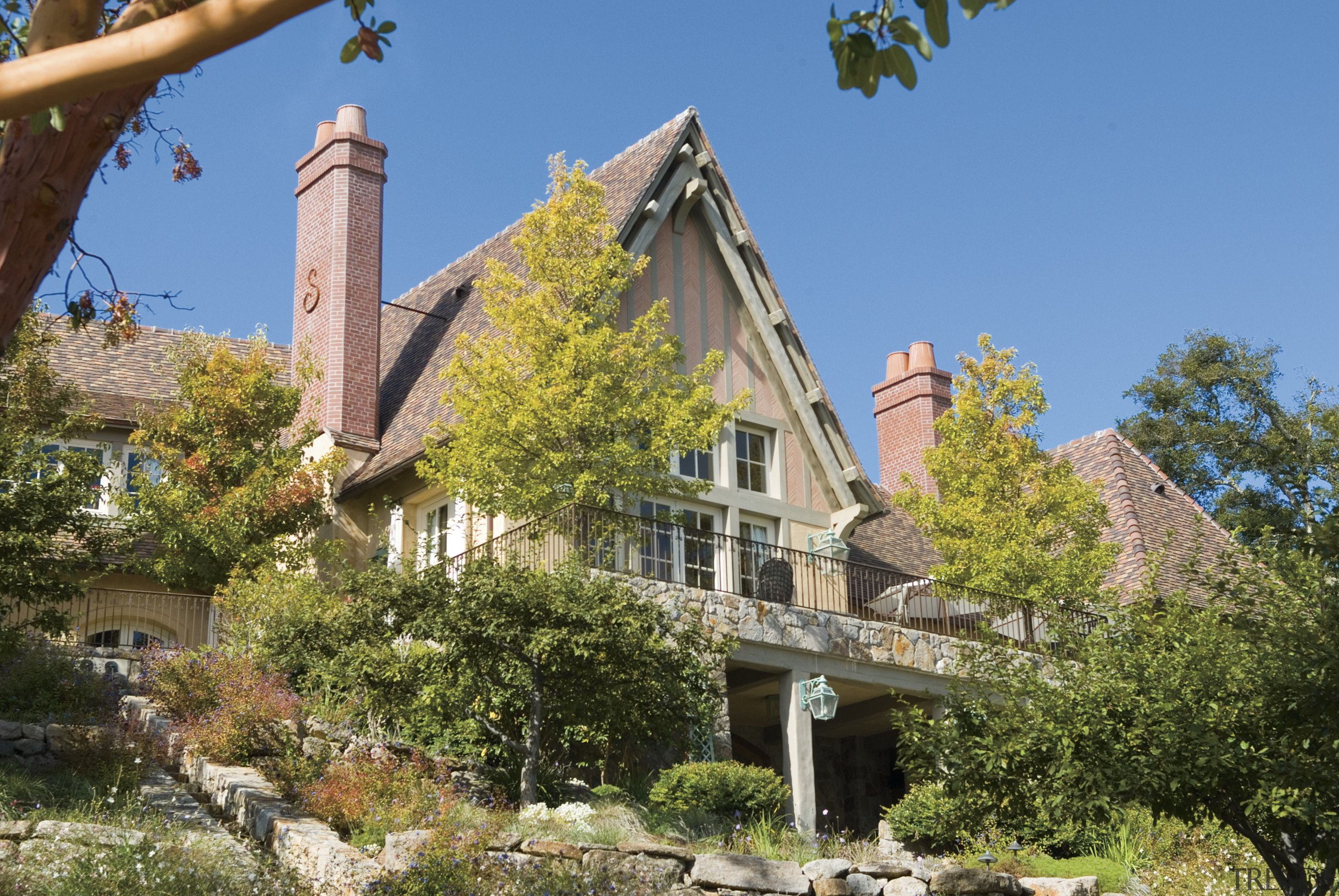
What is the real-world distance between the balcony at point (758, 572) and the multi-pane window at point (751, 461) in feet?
5.53

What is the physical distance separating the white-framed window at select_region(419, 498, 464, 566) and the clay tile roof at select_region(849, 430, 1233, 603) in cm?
680

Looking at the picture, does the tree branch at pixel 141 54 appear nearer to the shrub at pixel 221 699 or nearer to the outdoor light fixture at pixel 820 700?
the shrub at pixel 221 699

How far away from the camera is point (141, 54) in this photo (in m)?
4.09

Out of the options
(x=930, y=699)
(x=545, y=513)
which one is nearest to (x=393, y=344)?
(x=545, y=513)

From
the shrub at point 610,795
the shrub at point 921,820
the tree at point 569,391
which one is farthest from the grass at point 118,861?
the shrub at point 921,820

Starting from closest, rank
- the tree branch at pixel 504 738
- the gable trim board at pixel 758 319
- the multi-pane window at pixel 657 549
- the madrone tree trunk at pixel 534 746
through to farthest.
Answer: the madrone tree trunk at pixel 534 746
the tree branch at pixel 504 738
the multi-pane window at pixel 657 549
the gable trim board at pixel 758 319

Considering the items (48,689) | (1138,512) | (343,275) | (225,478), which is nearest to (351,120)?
(343,275)

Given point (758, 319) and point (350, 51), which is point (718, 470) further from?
point (350, 51)

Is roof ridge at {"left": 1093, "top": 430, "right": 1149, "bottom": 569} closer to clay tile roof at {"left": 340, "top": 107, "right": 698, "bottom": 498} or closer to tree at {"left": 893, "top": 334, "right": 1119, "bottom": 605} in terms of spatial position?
tree at {"left": 893, "top": 334, "right": 1119, "bottom": 605}

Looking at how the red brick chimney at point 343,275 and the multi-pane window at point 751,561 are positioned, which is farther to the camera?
the red brick chimney at point 343,275

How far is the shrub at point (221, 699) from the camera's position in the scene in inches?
623

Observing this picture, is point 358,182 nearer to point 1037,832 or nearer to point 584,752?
point 584,752

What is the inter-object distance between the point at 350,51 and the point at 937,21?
7.61 feet

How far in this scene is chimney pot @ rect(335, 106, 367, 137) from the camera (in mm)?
25156
